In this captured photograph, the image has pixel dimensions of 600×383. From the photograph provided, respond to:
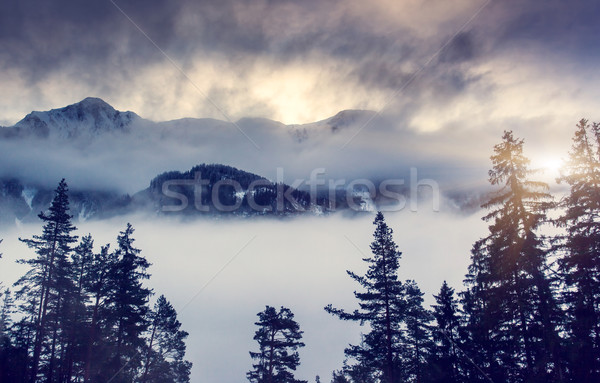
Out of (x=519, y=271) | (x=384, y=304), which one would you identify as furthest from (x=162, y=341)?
(x=519, y=271)

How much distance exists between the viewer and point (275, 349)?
3447cm

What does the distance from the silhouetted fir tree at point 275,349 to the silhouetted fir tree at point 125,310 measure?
35.5 feet

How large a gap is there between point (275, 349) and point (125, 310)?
48.7 ft

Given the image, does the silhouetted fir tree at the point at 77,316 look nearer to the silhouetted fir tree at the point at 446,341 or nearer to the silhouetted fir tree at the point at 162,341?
Result: the silhouetted fir tree at the point at 162,341

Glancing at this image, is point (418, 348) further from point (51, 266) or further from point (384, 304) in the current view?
point (51, 266)

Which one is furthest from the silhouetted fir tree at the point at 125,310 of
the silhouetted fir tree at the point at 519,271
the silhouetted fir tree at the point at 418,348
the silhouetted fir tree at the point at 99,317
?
the silhouetted fir tree at the point at 519,271

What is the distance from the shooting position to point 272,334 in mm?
34844

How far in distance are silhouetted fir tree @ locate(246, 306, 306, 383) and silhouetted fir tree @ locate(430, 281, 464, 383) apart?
43.3ft

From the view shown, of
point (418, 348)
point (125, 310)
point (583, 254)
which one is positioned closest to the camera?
point (583, 254)

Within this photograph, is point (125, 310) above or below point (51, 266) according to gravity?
below

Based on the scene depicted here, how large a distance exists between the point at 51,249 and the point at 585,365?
38.8 metres

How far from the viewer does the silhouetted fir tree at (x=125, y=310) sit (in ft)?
89.1

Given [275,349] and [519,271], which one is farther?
[275,349]

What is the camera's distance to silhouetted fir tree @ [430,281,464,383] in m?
26.0
